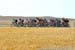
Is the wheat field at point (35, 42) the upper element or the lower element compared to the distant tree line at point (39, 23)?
upper

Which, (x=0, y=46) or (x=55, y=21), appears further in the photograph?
(x=55, y=21)

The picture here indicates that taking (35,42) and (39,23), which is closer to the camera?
(35,42)

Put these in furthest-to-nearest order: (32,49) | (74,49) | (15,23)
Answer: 1. (15,23)
2. (32,49)
3. (74,49)

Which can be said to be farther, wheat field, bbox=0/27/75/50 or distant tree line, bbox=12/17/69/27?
distant tree line, bbox=12/17/69/27

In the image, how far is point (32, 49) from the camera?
86.0ft

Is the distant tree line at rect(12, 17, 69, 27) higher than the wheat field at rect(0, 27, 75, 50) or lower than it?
lower

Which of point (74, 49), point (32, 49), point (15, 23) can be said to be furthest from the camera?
point (15, 23)

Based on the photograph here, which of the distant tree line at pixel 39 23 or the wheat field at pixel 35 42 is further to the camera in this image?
the distant tree line at pixel 39 23

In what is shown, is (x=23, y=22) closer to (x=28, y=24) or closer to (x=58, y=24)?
(x=28, y=24)

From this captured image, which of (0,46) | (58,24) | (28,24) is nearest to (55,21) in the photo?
(58,24)

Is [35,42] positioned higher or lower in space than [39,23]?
higher

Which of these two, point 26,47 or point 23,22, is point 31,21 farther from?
point 26,47

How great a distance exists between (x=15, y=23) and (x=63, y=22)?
9619mm

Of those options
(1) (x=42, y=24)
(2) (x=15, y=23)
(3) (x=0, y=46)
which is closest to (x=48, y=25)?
(1) (x=42, y=24)
